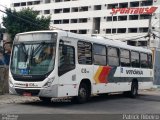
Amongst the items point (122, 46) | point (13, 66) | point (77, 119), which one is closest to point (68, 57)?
point (13, 66)

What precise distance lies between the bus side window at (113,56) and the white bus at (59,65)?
0.12m

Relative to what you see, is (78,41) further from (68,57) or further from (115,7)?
(115,7)

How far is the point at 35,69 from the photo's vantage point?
15.5m

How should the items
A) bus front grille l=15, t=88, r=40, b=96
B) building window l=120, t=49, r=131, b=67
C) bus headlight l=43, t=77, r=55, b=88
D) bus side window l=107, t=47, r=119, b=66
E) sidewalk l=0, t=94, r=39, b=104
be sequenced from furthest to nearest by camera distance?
building window l=120, t=49, r=131, b=67 < bus side window l=107, t=47, r=119, b=66 < sidewalk l=0, t=94, r=39, b=104 < bus front grille l=15, t=88, r=40, b=96 < bus headlight l=43, t=77, r=55, b=88

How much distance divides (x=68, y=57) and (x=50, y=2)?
3171 inches

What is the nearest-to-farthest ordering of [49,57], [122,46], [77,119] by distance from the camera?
[77,119] → [49,57] → [122,46]

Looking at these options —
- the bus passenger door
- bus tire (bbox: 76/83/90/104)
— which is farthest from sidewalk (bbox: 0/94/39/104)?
the bus passenger door

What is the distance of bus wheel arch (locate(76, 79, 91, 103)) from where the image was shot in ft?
55.4

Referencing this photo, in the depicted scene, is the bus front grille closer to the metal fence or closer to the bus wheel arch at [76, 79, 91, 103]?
the bus wheel arch at [76, 79, 91, 103]

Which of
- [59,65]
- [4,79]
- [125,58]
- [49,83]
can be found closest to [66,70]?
[59,65]

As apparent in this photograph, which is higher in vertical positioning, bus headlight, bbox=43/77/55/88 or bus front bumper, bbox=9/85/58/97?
bus headlight, bbox=43/77/55/88

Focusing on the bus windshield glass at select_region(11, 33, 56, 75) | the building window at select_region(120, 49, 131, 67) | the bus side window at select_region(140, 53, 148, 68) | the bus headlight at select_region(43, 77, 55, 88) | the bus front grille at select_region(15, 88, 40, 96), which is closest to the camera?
the bus headlight at select_region(43, 77, 55, 88)

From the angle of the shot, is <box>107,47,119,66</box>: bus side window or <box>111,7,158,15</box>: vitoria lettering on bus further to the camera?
<box>111,7,158,15</box>: vitoria lettering on bus

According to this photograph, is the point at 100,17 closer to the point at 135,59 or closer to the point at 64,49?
the point at 135,59
